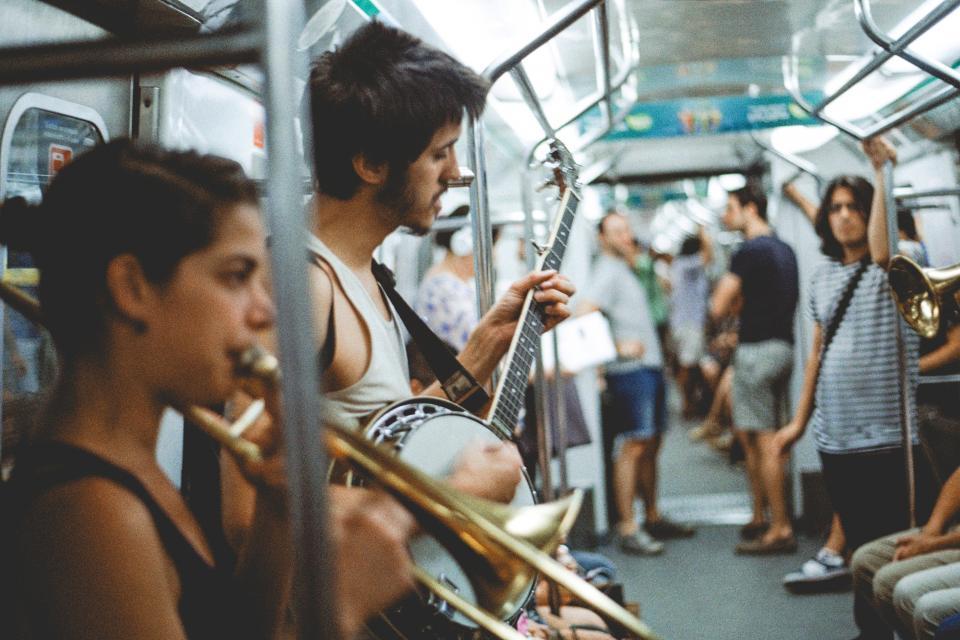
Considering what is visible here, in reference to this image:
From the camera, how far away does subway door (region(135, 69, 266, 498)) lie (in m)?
2.02

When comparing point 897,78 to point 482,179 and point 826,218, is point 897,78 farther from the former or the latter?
point 482,179

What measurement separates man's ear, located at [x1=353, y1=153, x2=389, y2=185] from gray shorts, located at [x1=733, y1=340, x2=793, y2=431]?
13.9ft

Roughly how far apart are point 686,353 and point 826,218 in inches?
247

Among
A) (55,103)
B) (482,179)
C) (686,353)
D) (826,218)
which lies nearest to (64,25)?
(55,103)

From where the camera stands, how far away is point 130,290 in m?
1.11

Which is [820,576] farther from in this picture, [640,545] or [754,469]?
[640,545]

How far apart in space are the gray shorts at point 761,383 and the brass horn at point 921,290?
2181 mm

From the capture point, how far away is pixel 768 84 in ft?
20.4

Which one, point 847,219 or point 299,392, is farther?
point 847,219

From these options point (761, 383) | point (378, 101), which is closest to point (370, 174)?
point (378, 101)

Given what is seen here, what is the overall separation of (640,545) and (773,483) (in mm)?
976

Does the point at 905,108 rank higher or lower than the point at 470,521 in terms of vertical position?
higher

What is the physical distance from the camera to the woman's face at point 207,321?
111 centimetres

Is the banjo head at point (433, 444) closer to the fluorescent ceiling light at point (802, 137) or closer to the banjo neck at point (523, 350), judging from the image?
the banjo neck at point (523, 350)
